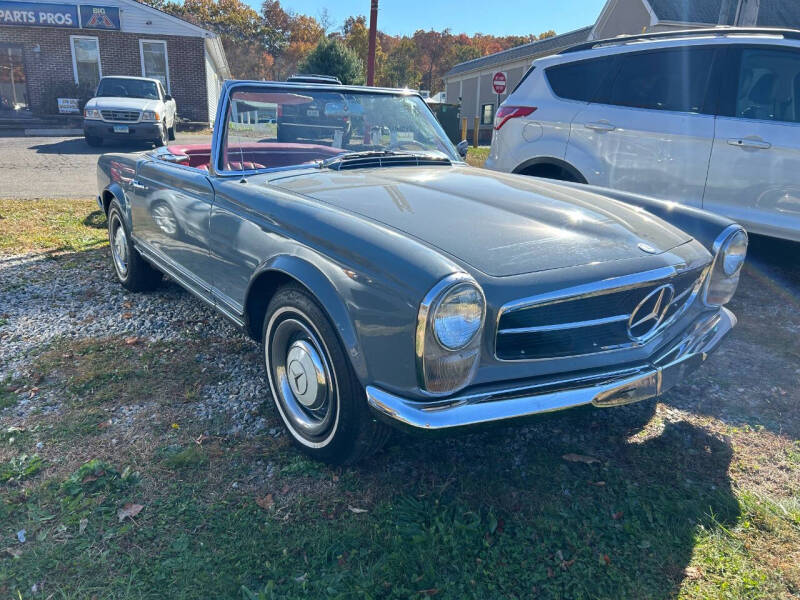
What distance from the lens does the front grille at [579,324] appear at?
2137 mm

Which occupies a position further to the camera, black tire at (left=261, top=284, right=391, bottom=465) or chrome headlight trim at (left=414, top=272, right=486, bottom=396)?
black tire at (left=261, top=284, right=391, bottom=465)

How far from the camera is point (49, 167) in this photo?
1150cm

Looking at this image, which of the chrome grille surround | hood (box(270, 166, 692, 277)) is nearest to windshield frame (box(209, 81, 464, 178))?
hood (box(270, 166, 692, 277))

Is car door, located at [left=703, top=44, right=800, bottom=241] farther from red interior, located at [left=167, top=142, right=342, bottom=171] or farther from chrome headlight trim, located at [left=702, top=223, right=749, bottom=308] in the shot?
red interior, located at [left=167, top=142, right=342, bottom=171]

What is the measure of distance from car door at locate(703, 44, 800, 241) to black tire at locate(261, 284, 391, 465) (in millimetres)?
3745

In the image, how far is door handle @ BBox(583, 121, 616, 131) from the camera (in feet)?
17.0

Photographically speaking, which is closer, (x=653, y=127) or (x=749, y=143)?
(x=749, y=143)

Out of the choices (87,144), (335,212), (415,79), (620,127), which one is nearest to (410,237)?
Result: (335,212)

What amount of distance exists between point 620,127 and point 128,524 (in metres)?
4.67

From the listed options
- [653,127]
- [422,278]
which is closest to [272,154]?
[422,278]

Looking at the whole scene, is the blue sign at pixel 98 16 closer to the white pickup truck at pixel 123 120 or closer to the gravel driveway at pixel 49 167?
the gravel driveway at pixel 49 167

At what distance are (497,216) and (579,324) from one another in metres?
0.64

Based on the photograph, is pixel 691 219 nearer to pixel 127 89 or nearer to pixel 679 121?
pixel 679 121

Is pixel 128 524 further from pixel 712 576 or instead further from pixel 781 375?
pixel 781 375
